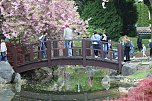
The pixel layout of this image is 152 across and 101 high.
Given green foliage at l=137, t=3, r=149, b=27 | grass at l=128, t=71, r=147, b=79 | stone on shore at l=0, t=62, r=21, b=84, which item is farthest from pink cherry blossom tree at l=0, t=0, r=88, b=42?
green foliage at l=137, t=3, r=149, b=27

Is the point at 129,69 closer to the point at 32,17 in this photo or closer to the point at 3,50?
the point at 32,17

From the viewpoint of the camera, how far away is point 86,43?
26.6 meters

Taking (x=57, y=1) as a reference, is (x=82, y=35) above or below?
below

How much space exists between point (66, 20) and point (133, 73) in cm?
640

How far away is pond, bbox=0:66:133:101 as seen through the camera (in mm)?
21516

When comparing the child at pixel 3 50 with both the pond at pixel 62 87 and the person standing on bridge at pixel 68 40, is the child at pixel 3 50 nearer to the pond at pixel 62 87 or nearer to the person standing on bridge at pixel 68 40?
the pond at pixel 62 87

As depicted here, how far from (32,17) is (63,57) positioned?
115 inches

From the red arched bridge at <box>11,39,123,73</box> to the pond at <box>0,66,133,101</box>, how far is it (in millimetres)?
894

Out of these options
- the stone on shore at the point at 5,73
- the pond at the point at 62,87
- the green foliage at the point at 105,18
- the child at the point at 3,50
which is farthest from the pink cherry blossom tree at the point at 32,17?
the green foliage at the point at 105,18

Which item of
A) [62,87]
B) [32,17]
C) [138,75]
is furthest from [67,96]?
[32,17]

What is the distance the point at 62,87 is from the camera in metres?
24.5

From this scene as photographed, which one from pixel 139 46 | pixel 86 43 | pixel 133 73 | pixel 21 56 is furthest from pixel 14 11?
pixel 139 46

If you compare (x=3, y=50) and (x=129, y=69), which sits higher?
(x=3, y=50)

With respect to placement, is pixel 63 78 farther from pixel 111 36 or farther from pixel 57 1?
pixel 111 36
